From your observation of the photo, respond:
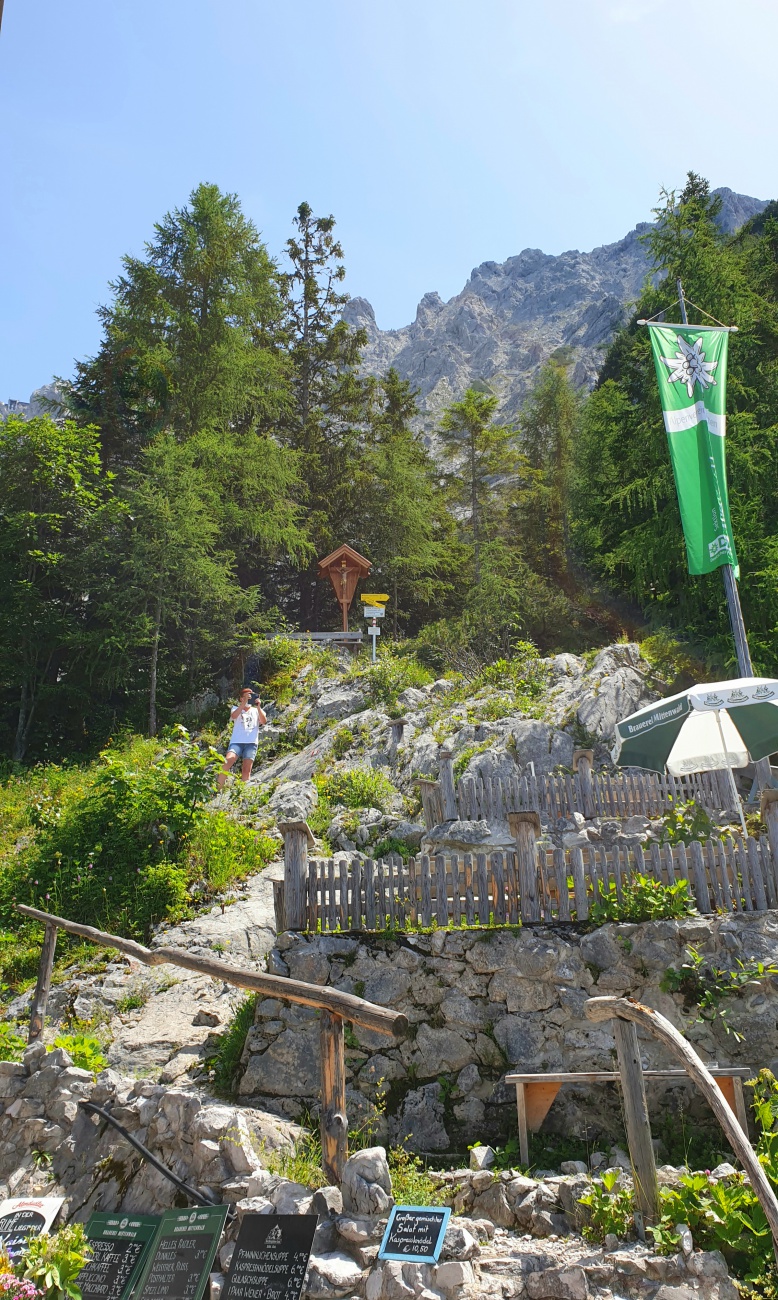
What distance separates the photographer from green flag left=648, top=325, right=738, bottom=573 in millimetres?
11430

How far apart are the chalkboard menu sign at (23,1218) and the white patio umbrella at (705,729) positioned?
18.7ft

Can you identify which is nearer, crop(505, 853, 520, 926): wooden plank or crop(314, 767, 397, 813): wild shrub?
crop(505, 853, 520, 926): wooden plank

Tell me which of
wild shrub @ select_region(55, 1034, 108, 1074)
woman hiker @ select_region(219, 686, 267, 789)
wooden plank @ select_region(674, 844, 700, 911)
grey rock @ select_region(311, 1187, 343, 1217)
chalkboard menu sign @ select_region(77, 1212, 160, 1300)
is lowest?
chalkboard menu sign @ select_region(77, 1212, 160, 1300)

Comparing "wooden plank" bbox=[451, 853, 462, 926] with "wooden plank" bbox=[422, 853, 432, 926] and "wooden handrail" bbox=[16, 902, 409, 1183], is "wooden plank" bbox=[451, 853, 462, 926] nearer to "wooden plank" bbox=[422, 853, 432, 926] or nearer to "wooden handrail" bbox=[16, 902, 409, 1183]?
"wooden plank" bbox=[422, 853, 432, 926]

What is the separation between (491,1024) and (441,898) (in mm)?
1098

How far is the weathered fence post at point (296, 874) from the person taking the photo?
7.37 m

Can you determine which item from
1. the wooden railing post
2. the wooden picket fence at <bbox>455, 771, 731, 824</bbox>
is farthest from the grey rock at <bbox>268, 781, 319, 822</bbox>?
the wooden railing post

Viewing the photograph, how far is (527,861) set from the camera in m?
7.12

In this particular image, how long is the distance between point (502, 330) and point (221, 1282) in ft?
327

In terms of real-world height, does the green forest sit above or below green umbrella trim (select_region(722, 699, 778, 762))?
above

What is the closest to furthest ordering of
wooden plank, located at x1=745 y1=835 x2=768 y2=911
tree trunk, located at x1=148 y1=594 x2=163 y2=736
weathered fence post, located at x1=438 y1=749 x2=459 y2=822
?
wooden plank, located at x1=745 y1=835 x2=768 y2=911 < weathered fence post, located at x1=438 y1=749 x2=459 y2=822 < tree trunk, located at x1=148 y1=594 x2=163 y2=736

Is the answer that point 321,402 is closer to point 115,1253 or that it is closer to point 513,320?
point 115,1253

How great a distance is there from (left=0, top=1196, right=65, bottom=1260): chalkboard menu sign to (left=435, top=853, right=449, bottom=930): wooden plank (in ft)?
11.6

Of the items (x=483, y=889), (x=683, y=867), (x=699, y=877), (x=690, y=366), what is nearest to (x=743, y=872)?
(x=699, y=877)
